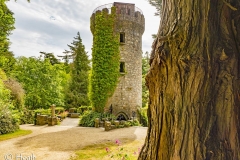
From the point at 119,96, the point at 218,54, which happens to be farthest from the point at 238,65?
the point at 119,96

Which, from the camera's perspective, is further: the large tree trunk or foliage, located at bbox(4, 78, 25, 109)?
foliage, located at bbox(4, 78, 25, 109)

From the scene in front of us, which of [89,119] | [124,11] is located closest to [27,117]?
[89,119]

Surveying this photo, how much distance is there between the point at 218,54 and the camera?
1.91 m

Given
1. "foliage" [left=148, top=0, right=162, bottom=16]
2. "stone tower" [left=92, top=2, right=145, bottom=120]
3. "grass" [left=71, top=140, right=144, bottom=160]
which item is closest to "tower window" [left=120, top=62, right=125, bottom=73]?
"stone tower" [left=92, top=2, right=145, bottom=120]

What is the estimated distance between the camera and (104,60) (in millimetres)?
13977

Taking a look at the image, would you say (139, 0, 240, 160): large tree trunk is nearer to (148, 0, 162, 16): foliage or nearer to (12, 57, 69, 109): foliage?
(148, 0, 162, 16): foliage

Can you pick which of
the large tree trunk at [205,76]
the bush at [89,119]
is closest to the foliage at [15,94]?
the bush at [89,119]

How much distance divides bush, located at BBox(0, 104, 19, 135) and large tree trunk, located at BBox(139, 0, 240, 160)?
11.1 meters

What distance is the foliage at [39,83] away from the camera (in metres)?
20.5

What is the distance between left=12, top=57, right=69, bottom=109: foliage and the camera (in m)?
20.5

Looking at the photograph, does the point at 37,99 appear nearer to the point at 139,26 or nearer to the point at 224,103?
the point at 139,26

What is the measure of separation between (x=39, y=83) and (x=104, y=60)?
35.8 ft

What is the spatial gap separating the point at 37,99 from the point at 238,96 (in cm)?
2117

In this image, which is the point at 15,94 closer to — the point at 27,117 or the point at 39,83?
the point at 27,117
